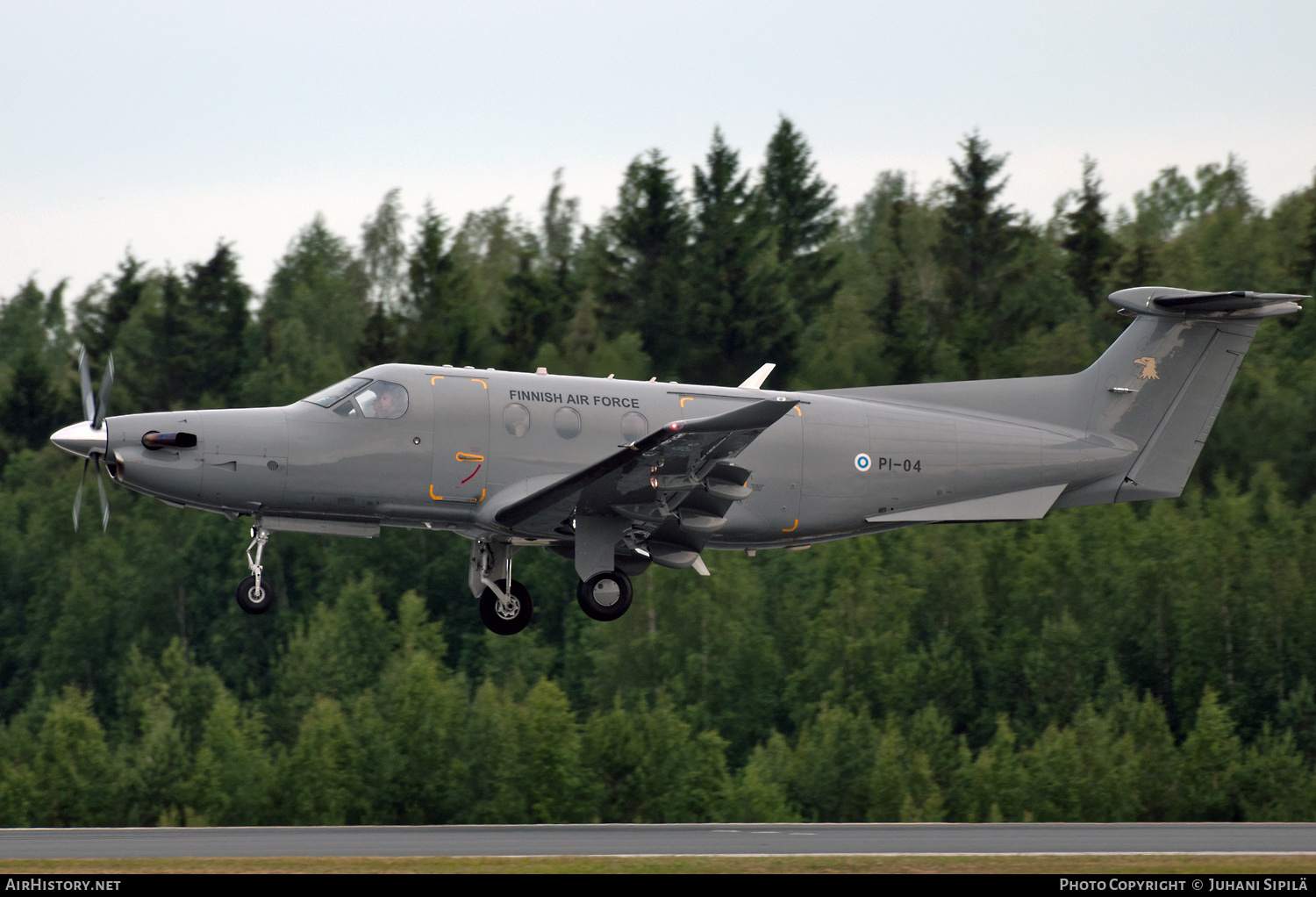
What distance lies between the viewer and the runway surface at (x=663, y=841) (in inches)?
888

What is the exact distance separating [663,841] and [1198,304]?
11.7 m

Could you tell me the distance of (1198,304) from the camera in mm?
21688

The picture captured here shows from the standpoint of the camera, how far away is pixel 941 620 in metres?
58.5

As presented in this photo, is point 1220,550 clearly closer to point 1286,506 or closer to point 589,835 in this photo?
point 1286,506

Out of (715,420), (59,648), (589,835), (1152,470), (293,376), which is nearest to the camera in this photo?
(715,420)

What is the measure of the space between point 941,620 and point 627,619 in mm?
12199

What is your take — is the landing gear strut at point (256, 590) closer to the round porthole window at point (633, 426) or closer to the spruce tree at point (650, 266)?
the round porthole window at point (633, 426)

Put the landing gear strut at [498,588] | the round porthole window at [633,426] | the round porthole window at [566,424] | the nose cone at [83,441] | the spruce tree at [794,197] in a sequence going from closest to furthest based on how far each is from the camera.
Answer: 1. the nose cone at [83,441]
2. the round porthole window at [566,424]
3. the round porthole window at [633,426]
4. the landing gear strut at [498,588]
5. the spruce tree at [794,197]

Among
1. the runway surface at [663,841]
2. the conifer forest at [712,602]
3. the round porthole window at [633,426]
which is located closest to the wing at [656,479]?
the round porthole window at [633,426]

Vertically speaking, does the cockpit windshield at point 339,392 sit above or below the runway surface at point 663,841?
above

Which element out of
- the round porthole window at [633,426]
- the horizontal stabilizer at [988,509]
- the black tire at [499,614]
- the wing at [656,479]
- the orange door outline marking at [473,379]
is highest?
the orange door outline marking at [473,379]

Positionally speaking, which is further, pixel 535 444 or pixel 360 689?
pixel 360 689

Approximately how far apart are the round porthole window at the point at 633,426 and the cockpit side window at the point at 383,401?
291cm
